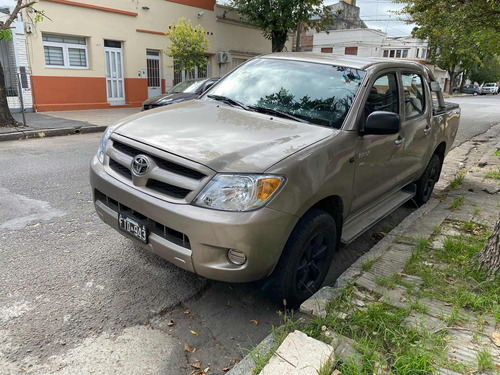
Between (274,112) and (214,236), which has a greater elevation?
(274,112)

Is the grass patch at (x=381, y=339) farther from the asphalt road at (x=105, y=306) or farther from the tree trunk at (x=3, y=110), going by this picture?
the tree trunk at (x=3, y=110)

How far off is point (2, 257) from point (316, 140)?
2.86 metres

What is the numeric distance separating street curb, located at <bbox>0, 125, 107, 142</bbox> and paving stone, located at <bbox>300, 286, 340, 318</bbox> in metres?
9.27

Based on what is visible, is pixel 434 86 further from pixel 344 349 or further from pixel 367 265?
pixel 344 349

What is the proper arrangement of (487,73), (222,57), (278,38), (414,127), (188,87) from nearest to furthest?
(414,127) < (188,87) < (278,38) < (222,57) < (487,73)

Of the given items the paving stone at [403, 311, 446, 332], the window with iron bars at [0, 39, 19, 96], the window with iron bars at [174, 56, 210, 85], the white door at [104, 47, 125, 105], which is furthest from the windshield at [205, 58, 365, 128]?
the window with iron bars at [174, 56, 210, 85]

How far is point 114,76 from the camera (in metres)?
17.2

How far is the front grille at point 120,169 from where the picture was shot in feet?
9.34

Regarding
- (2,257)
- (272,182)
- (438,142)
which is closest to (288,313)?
(272,182)

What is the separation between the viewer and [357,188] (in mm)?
3281

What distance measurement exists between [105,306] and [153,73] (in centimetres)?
1771

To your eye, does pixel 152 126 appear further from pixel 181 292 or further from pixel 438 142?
pixel 438 142

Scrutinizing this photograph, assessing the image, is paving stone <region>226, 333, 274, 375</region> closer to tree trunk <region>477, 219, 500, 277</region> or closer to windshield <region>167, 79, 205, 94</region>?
tree trunk <region>477, 219, 500, 277</region>

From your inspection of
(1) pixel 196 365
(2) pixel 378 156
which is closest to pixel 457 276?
(2) pixel 378 156
